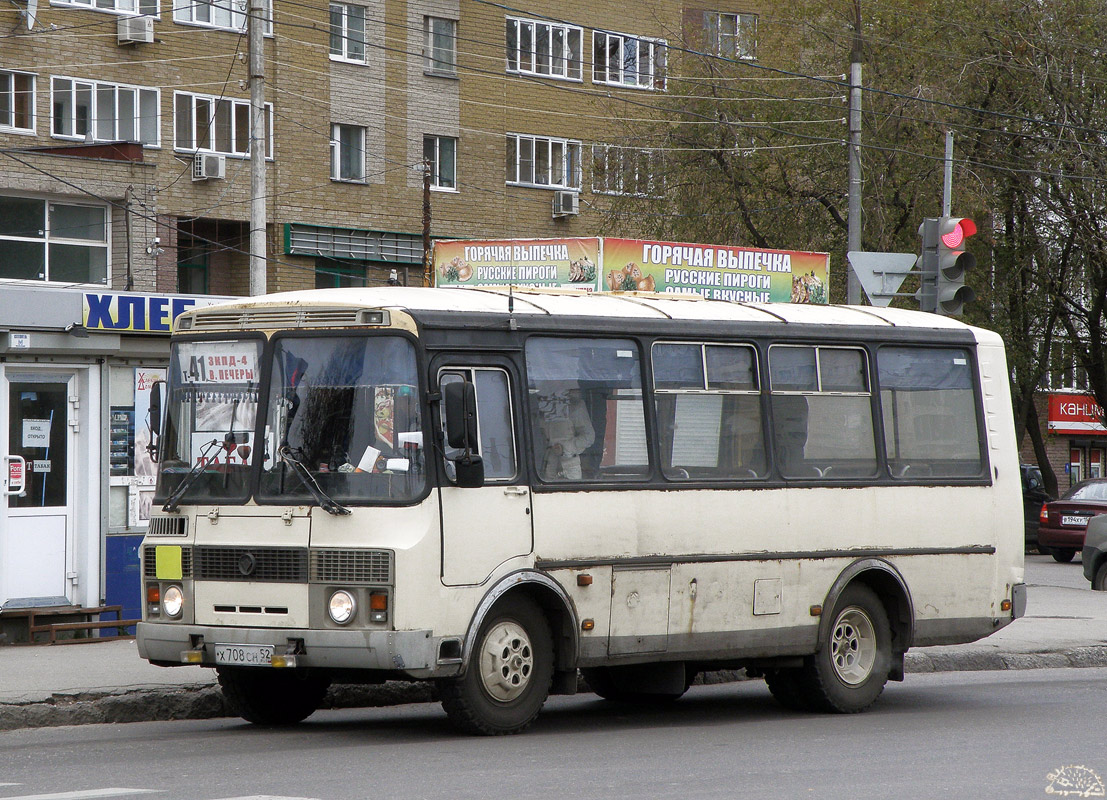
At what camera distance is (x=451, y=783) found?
787cm

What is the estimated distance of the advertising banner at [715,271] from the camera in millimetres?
16375

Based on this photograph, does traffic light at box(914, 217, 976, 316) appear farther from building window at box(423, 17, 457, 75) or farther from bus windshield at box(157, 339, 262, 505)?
building window at box(423, 17, 457, 75)

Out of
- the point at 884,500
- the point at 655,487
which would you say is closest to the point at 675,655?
the point at 655,487

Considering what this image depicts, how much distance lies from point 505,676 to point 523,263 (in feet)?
22.9

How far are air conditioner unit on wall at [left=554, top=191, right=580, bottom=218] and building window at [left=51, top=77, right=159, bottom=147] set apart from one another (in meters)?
11.5

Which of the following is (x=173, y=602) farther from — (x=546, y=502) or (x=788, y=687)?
(x=788, y=687)

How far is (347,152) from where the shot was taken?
3947cm

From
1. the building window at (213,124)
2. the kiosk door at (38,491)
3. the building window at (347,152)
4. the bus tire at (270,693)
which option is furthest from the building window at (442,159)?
the bus tire at (270,693)

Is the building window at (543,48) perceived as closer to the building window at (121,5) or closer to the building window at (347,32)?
the building window at (347,32)

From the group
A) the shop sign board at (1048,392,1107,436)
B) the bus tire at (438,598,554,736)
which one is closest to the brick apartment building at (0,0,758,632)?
the shop sign board at (1048,392,1107,436)

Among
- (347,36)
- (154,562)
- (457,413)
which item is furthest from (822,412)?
(347,36)

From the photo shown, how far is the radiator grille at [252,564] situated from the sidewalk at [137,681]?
5.21ft

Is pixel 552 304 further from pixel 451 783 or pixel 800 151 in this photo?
pixel 800 151

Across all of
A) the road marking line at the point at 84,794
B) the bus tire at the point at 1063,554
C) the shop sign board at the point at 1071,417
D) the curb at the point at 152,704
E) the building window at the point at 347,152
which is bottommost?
the bus tire at the point at 1063,554
